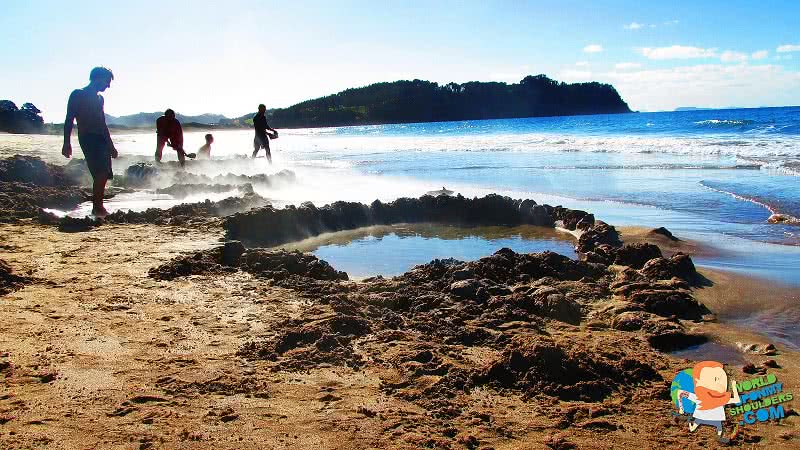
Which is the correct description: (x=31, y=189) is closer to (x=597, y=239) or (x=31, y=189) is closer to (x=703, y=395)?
(x=597, y=239)

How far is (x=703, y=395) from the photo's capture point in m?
3.17

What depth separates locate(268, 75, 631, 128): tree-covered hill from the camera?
10088 cm

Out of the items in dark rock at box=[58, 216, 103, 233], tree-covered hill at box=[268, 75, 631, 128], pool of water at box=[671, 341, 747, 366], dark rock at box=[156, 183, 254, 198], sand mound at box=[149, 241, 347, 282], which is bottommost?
pool of water at box=[671, 341, 747, 366]

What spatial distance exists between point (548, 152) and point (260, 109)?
1575 cm

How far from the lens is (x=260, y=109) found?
45.7 feet

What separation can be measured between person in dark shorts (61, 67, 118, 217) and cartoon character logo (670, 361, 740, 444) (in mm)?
7705

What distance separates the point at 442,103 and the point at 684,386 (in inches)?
4087

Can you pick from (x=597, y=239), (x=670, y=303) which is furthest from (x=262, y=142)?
(x=670, y=303)

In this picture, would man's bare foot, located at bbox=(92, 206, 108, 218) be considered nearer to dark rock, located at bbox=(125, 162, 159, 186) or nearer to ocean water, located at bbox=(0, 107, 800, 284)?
ocean water, located at bbox=(0, 107, 800, 284)

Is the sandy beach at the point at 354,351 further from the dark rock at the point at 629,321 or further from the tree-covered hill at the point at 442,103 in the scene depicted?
the tree-covered hill at the point at 442,103

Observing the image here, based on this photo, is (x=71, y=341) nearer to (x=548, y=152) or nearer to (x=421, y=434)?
(x=421, y=434)

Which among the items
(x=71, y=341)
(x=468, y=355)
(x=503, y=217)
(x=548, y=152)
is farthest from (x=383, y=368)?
(x=548, y=152)

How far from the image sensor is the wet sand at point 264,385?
273cm

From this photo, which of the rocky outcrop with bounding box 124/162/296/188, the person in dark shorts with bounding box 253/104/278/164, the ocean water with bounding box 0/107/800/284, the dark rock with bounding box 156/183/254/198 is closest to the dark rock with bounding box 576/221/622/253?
the ocean water with bounding box 0/107/800/284
